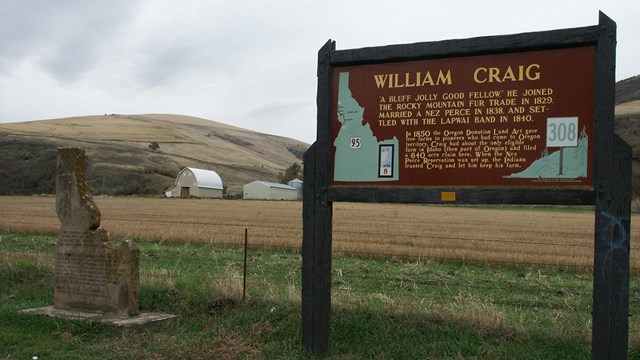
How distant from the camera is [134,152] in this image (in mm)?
117812

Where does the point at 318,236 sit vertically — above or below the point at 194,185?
above

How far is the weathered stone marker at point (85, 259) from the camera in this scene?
344 inches

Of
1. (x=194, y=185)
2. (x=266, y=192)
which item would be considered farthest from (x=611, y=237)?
(x=266, y=192)

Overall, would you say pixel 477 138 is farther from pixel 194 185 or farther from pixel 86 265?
pixel 194 185

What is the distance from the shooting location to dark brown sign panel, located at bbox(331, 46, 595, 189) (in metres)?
6.27

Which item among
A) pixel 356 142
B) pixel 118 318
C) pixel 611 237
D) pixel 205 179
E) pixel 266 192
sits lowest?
pixel 266 192

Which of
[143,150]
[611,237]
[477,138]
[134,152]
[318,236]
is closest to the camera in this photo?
[611,237]

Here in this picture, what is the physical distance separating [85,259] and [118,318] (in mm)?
1116

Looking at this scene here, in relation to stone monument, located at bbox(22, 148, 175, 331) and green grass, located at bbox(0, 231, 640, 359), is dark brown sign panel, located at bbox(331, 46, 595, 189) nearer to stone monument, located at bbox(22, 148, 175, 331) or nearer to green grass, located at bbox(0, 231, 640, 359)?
green grass, located at bbox(0, 231, 640, 359)

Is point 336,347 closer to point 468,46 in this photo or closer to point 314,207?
point 314,207

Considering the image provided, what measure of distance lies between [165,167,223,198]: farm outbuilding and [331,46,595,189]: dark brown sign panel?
264ft

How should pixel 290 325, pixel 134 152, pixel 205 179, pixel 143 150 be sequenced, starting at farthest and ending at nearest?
pixel 143 150 < pixel 134 152 < pixel 205 179 < pixel 290 325

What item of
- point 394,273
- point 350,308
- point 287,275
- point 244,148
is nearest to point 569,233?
point 394,273

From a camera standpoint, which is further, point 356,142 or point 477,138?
point 356,142
